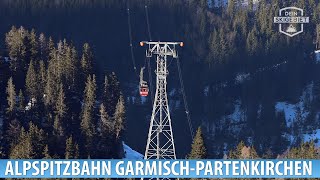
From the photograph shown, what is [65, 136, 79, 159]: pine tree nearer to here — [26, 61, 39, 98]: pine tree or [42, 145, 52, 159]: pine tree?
[42, 145, 52, 159]: pine tree

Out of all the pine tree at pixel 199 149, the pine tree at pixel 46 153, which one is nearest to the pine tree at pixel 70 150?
the pine tree at pixel 46 153

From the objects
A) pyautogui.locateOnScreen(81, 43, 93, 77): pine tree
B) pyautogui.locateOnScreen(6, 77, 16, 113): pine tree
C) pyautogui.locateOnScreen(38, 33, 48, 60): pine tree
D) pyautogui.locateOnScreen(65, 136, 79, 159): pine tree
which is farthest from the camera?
pyautogui.locateOnScreen(38, 33, 48, 60): pine tree

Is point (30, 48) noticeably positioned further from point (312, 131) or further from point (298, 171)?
point (312, 131)

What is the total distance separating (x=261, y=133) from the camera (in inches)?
7490

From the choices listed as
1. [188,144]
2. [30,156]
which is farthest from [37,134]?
[188,144]

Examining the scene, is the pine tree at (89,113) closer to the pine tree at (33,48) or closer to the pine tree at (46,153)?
the pine tree at (46,153)

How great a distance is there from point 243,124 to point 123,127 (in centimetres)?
10354

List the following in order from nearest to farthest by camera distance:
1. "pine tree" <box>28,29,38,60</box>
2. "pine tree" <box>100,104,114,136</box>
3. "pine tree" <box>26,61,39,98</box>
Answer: "pine tree" <box>100,104,114,136</box>
"pine tree" <box>26,61,39,98</box>
"pine tree" <box>28,29,38,60</box>

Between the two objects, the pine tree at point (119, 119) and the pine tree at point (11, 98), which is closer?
the pine tree at point (11, 98)

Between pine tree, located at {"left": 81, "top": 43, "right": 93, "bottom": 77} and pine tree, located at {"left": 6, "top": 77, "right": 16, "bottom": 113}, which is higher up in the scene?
pine tree, located at {"left": 81, "top": 43, "right": 93, "bottom": 77}

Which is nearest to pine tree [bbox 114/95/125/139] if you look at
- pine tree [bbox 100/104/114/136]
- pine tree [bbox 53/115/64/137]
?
pine tree [bbox 100/104/114/136]

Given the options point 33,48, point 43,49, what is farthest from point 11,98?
point 43,49

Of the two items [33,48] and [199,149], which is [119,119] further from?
[199,149]

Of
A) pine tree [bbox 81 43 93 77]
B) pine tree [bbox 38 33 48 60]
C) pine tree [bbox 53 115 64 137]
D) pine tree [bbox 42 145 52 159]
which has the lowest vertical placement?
pine tree [bbox 42 145 52 159]
